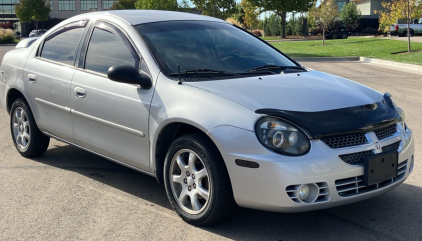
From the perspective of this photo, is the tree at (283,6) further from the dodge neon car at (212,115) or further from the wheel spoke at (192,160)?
the wheel spoke at (192,160)

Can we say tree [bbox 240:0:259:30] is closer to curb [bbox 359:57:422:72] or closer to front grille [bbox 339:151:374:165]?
curb [bbox 359:57:422:72]

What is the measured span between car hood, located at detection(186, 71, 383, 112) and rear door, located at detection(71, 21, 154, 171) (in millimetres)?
595

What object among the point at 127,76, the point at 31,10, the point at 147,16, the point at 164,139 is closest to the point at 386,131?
the point at 164,139

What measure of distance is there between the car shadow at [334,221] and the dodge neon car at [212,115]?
0.30 m

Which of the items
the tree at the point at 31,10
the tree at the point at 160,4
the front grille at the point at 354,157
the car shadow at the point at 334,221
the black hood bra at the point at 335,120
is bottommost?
the car shadow at the point at 334,221

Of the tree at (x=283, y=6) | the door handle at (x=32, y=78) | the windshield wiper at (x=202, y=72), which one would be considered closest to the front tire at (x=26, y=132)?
the door handle at (x=32, y=78)

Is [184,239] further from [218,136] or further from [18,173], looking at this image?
[18,173]

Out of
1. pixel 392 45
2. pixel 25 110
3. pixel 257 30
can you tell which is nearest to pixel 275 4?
pixel 257 30

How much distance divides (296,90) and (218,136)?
79cm

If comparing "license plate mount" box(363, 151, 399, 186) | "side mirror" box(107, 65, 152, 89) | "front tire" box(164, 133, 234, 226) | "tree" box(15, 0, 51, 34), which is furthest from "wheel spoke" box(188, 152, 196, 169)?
"tree" box(15, 0, 51, 34)

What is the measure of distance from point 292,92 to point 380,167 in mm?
831

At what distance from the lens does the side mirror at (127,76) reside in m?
4.11

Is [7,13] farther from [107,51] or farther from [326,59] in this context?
[107,51]

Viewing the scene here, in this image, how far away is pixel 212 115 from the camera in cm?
366
